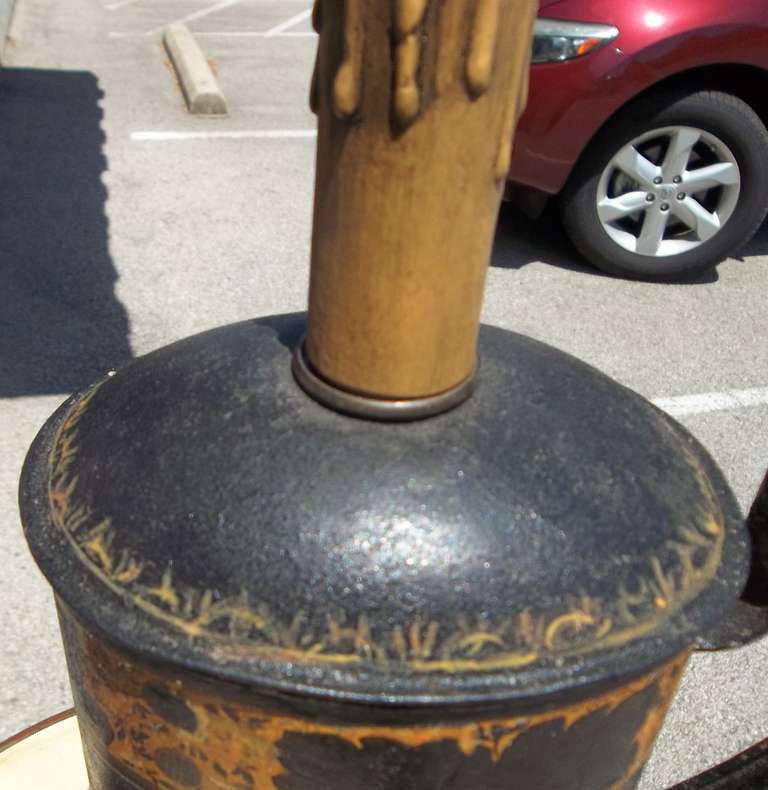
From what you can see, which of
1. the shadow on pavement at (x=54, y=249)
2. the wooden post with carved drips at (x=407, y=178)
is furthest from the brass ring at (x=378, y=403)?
the shadow on pavement at (x=54, y=249)

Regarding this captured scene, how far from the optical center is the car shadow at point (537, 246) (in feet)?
17.0

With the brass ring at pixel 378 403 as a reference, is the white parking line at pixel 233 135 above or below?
below

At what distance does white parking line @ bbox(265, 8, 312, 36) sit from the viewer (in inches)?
393

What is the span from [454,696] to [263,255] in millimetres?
4329

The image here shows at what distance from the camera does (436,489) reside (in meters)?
1.06

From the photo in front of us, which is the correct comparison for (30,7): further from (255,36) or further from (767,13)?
(767,13)

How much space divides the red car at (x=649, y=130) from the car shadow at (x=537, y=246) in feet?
0.60

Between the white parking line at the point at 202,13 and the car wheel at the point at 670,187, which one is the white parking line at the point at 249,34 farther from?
the car wheel at the point at 670,187

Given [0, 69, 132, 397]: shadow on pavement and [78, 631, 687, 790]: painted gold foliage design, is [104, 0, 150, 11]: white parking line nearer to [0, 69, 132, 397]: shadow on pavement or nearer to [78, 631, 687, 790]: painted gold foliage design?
[0, 69, 132, 397]: shadow on pavement

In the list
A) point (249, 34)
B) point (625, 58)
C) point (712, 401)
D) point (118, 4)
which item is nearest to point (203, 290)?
point (625, 58)

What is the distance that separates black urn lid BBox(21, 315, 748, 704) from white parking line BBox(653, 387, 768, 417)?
115 inches

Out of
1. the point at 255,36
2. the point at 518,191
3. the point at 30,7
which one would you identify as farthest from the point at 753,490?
the point at 30,7

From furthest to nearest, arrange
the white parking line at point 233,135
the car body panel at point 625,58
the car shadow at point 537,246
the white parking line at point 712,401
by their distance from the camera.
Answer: the white parking line at point 233,135
the car shadow at point 537,246
the car body panel at point 625,58
the white parking line at point 712,401

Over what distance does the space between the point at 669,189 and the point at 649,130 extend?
12.3 inches
